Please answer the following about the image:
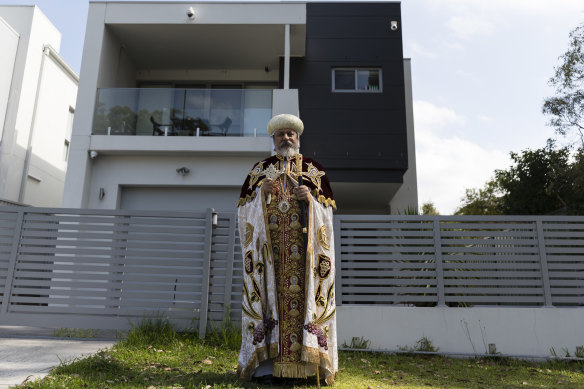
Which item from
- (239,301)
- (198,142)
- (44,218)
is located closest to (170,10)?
(198,142)

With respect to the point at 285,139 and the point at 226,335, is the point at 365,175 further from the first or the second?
the point at 285,139

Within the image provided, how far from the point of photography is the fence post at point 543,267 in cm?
483

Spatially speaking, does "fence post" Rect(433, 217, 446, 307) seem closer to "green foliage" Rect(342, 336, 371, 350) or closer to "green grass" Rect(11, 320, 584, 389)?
"green grass" Rect(11, 320, 584, 389)

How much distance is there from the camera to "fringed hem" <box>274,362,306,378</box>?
3021 mm

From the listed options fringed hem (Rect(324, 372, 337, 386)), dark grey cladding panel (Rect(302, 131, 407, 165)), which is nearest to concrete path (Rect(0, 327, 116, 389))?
fringed hem (Rect(324, 372, 337, 386))

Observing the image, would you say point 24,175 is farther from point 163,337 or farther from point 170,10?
point 163,337

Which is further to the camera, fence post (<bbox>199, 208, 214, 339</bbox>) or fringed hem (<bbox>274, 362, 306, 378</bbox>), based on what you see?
fence post (<bbox>199, 208, 214, 339</bbox>)

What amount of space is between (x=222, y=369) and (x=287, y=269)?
3.96 feet

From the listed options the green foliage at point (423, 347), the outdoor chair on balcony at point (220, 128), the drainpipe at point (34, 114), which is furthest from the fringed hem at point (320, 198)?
the drainpipe at point (34, 114)

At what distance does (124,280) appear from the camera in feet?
16.3

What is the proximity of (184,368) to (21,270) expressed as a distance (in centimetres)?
289

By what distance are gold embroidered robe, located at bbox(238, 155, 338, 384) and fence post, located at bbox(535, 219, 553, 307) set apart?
10.3 feet

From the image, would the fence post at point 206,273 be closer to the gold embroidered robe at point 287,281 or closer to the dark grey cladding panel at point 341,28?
the gold embroidered robe at point 287,281

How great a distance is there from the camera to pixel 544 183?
54.3ft
